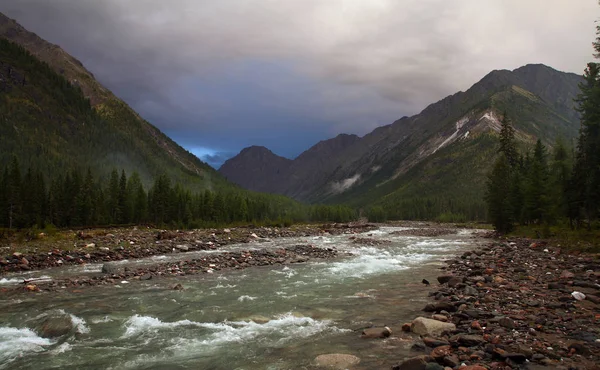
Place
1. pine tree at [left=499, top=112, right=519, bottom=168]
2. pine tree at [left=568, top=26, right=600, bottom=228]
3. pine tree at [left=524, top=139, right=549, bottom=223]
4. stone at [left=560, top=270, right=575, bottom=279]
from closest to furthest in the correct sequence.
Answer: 1. stone at [left=560, top=270, right=575, bottom=279]
2. pine tree at [left=568, top=26, right=600, bottom=228]
3. pine tree at [left=524, top=139, right=549, bottom=223]
4. pine tree at [left=499, top=112, right=519, bottom=168]

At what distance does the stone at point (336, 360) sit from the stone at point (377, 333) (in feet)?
6.13

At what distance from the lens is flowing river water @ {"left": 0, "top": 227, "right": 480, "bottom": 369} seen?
1076 centimetres

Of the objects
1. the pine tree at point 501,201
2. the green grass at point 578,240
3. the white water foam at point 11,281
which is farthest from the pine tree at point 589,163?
the white water foam at point 11,281

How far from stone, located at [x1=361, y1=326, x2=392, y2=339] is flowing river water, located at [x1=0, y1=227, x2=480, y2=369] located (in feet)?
0.96

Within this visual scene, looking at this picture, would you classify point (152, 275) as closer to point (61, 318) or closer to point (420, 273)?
point (61, 318)

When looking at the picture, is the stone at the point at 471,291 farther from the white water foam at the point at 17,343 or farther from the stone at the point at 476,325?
the white water foam at the point at 17,343

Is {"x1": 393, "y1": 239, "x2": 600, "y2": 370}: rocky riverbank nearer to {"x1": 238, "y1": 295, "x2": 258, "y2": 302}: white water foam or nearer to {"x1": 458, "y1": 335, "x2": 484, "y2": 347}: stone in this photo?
{"x1": 458, "y1": 335, "x2": 484, "y2": 347}: stone

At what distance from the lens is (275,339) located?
12.4 metres

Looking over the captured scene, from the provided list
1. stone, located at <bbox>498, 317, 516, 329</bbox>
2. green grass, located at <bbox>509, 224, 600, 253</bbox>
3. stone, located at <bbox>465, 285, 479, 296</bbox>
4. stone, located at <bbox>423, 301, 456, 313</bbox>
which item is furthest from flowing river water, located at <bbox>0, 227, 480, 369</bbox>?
green grass, located at <bbox>509, 224, 600, 253</bbox>

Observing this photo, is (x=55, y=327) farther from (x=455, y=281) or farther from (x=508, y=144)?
(x=508, y=144)

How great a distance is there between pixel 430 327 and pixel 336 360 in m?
3.83

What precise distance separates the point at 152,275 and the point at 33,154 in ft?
636

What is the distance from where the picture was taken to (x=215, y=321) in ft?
48.3

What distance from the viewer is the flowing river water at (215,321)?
35.3 feet
